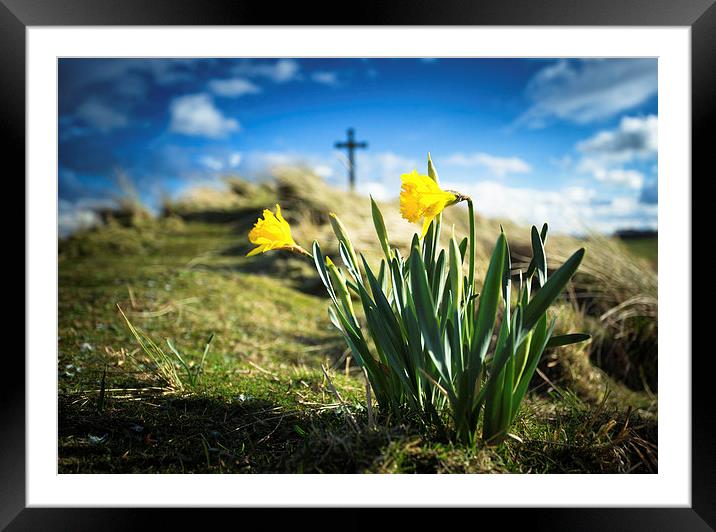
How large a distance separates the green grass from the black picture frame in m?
0.16

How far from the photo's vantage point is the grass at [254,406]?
1.28 metres

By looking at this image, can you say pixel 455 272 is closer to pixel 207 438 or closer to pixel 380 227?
pixel 380 227

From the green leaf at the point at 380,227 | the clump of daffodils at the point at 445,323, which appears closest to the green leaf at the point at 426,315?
the clump of daffodils at the point at 445,323

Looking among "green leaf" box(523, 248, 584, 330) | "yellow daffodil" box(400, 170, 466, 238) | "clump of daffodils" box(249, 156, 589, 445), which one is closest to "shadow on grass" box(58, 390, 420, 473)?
"clump of daffodils" box(249, 156, 589, 445)

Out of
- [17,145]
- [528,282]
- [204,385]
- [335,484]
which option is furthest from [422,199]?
[204,385]

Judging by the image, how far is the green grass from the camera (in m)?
1.26

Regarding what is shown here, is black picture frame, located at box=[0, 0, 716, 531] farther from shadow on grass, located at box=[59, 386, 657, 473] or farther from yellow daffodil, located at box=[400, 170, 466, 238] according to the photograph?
yellow daffodil, located at box=[400, 170, 466, 238]
